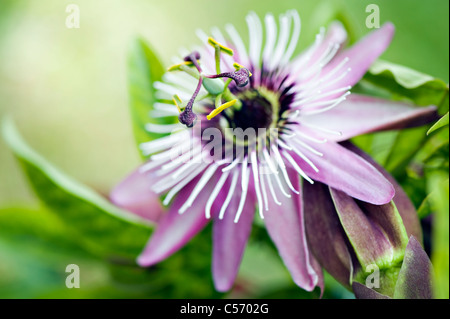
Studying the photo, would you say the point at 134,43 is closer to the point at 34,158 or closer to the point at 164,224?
the point at 34,158

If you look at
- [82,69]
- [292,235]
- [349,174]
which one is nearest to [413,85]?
[349,174]

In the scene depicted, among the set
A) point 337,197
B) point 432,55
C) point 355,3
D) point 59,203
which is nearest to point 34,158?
point 59,203

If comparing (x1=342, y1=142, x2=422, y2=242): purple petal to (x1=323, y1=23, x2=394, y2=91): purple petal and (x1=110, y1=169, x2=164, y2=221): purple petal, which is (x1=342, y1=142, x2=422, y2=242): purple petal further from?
(x1=110, y1=169, x2=164, y2=221): purple petal

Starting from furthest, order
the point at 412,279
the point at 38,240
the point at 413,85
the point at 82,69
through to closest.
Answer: the point at 82,69
the point at 38,240
the point at 413,85
the point at 412,279

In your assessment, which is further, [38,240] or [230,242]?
[38,240]

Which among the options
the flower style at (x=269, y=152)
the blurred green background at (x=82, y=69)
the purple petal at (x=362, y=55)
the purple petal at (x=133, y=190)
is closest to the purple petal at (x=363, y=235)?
the flower style at (x=269, y=152)

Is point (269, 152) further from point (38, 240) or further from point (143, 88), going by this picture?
point (38, 240)
